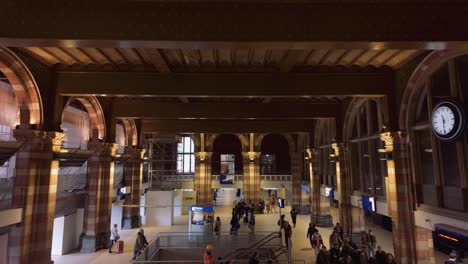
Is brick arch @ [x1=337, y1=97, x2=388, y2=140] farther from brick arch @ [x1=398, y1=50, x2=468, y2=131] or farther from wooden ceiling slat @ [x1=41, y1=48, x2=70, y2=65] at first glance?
wooden ceiling slat @ [x1=41, y1=48, x2=70, y2=65]

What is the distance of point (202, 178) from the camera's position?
2456cm

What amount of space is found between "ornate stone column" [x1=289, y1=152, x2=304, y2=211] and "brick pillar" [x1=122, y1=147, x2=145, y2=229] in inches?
481

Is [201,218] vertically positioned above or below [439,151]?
below

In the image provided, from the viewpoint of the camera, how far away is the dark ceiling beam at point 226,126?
1767 centimetres

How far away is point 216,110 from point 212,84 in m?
3.71

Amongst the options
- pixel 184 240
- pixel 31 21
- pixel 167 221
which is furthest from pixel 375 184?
pixel 167 221

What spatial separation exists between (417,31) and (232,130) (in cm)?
1332

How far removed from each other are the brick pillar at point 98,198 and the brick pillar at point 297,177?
49.4 feet

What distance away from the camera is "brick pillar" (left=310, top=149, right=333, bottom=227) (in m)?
17.8

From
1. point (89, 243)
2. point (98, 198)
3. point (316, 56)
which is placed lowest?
point (89, 243)

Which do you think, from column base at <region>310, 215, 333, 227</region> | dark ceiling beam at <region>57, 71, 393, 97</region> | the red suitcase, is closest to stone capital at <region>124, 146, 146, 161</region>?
the red suitcase

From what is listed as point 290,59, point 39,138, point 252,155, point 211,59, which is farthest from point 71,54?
point 252,155

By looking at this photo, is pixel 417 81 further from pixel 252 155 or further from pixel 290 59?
pixel 252 155

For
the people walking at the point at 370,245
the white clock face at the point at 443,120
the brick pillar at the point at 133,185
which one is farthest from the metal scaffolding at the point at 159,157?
the white clock face at the point at 443,120
